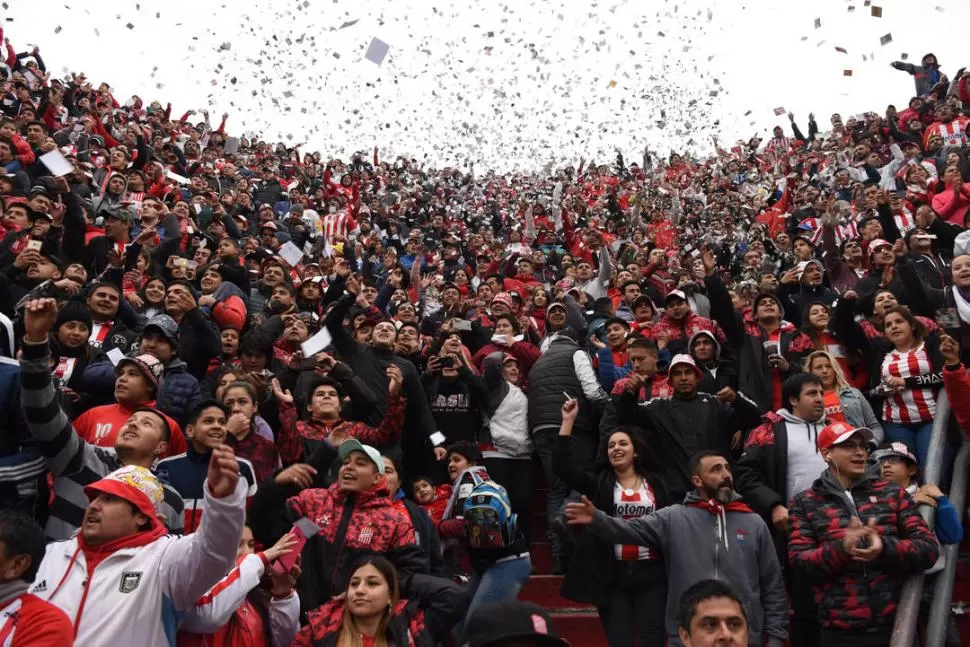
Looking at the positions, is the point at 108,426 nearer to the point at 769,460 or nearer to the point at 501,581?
the point at 501,581

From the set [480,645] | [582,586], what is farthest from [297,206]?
[480,645]

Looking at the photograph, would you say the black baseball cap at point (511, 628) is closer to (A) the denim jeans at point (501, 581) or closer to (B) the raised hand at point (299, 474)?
(B) the raised hand at point (299, 474)

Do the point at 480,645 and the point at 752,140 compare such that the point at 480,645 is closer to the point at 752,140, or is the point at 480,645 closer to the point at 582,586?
the point at 582,586

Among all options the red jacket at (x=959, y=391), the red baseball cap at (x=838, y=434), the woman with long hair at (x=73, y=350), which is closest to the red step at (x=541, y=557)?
the red baseball cap at (x=838, y=434)

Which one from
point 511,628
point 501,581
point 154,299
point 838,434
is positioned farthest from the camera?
point 154,299

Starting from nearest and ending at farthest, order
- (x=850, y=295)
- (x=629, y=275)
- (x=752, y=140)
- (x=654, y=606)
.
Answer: (x=654, y=606)
(x=850, y=295)
(x=629, y=275)
(x=752, y=140)

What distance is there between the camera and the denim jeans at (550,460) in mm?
6734

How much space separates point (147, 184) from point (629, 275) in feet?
21.9

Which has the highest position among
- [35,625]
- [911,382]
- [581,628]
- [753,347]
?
[753,347]

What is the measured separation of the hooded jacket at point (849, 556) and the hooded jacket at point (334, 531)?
2096 millimetres

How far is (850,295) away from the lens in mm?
7141

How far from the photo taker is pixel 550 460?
695 centimetres

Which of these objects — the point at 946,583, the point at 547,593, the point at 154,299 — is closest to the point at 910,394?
the point at 946,583

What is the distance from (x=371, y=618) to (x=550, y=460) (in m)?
3.17
